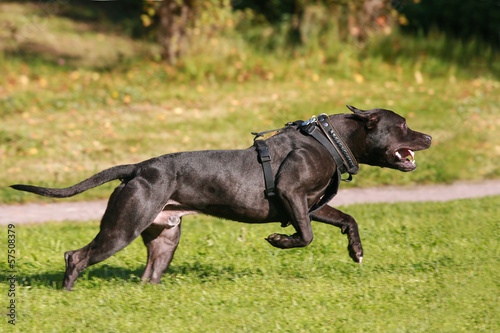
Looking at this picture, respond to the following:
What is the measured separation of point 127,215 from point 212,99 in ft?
30.3

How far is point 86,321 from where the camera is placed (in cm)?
485

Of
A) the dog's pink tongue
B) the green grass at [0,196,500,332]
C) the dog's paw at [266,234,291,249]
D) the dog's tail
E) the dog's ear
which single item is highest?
the dog's ear

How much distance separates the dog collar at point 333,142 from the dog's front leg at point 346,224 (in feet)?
1.43

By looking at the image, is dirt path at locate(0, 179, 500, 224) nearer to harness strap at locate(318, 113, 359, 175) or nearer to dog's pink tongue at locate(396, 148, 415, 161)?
dog's pink tongue at locate(396, 148, 415, 161)

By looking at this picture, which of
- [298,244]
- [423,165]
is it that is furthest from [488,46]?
[298,244]

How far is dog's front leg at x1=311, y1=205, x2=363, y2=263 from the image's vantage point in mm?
5727

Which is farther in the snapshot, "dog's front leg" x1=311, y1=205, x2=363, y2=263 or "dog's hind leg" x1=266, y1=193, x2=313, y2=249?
"dog's front leg" x1=311, y1=205, x2=363, y2=263

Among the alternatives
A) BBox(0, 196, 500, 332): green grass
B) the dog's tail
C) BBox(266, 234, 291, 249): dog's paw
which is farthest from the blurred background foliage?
BBox(266, 234, 291, 249): dog's paw

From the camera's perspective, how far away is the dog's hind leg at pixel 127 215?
5145mm

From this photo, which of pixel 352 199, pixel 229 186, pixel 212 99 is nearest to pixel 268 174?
pixel 229 186

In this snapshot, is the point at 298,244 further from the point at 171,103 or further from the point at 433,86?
the point at 433,86

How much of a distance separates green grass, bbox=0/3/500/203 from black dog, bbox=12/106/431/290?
4.77 metres

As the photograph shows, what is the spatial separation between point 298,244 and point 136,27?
15722 millimetres

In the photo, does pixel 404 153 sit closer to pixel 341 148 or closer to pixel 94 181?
pixel 341 148
